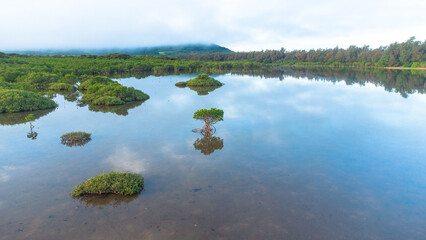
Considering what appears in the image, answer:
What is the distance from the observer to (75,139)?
47.3 feet

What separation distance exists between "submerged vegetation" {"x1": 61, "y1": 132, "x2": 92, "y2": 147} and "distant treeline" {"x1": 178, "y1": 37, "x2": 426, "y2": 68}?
324 feet

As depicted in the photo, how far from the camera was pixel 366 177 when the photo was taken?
10484mm

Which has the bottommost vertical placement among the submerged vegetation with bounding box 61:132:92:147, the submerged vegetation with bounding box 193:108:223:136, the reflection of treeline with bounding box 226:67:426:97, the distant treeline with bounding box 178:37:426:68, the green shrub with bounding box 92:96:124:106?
the submerged vegetation with bounding box 61:132:92:147

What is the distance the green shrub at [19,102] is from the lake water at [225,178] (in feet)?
6.23

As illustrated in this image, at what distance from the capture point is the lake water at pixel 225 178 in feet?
24.9

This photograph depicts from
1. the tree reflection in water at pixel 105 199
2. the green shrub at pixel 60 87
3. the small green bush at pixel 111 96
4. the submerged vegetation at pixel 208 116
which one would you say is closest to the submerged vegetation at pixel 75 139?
the tree reflection in water at pixel 105 199

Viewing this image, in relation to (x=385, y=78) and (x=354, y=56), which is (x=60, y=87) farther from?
(x=354, y=56)

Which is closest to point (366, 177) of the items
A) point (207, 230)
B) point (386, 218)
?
point (386, 218)

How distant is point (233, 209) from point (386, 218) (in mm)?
4604

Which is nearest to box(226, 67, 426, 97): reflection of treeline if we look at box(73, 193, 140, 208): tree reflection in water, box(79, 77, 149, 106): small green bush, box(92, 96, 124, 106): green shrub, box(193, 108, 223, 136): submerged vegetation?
box(193, 108, 223, 136): submerged vegetation

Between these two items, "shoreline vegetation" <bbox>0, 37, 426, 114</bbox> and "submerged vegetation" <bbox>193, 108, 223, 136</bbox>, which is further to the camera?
"shoreline vegetation" <bbox>0, 37, 426, 114</bbox>

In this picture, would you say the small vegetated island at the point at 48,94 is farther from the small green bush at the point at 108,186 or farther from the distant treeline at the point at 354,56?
the distant treeline at the point at 354,56

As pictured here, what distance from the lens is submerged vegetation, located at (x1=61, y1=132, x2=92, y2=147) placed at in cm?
1419

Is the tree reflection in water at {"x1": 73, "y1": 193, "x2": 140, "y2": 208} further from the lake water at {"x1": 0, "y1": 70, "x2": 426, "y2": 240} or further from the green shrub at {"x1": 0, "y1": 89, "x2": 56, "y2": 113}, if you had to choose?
the green shrub at {"x1": 0, "y1": 89, "x2": 56, "y2": 113}
